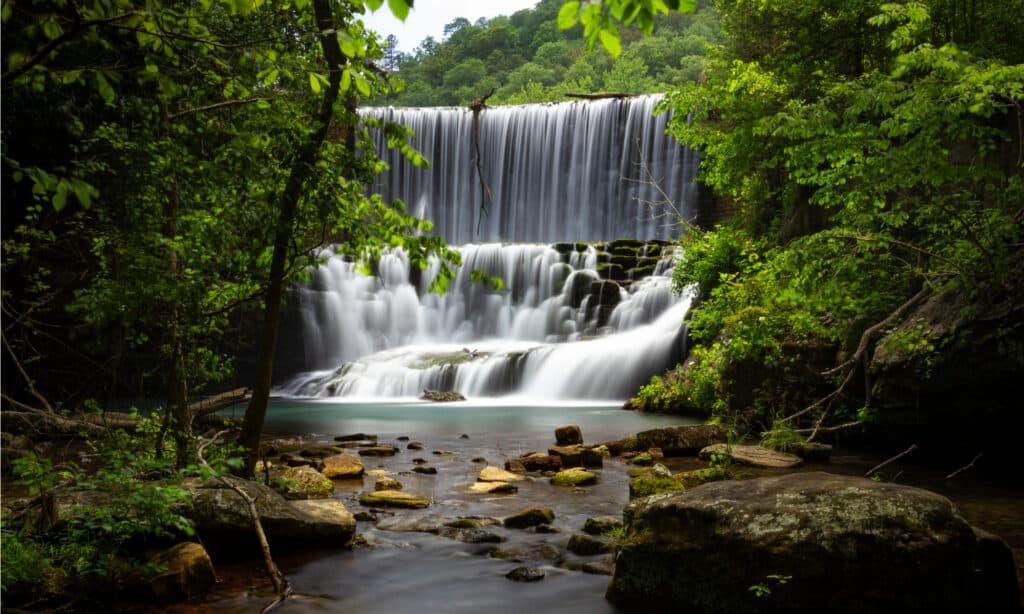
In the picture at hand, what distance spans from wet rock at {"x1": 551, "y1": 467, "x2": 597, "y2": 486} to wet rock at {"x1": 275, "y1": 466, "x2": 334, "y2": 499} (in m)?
2.63

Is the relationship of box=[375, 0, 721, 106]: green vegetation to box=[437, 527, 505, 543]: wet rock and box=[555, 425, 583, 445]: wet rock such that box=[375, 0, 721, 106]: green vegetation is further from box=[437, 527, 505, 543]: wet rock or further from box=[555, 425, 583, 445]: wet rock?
box=[437, 527, 505, 543]: wet rock

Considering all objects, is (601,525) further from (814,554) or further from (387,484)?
(387,484)

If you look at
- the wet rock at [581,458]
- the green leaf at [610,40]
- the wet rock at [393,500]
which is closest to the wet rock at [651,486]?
the wet rock at [393,500]

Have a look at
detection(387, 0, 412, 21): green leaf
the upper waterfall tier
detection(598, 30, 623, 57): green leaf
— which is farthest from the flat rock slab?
the upper waterfall tier

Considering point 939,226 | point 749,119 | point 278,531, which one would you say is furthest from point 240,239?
point 749,119

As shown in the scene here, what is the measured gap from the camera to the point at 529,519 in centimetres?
647

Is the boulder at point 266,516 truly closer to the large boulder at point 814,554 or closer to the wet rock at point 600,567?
the wet rock at point 600,567

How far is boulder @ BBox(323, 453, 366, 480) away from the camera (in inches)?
345

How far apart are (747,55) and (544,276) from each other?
10573 millimetres

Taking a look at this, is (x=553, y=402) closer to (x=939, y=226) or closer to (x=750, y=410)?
(x=750, y=410)

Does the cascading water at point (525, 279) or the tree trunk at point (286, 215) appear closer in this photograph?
the tree trunk at point (286, 215)

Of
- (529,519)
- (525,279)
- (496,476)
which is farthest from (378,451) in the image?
(525,279)

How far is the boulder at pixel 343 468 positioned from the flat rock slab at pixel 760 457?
443 centimetres

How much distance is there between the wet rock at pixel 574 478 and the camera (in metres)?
8.34
